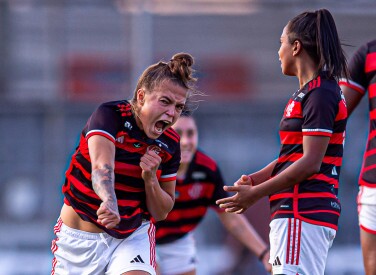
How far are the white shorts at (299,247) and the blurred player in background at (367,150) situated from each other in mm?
657

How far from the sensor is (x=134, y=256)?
4.00m

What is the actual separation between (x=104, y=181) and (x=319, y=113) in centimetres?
103

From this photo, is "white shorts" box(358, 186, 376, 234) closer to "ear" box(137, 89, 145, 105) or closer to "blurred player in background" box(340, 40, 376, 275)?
"blurred player in background" box(340, 40, 376, 275)

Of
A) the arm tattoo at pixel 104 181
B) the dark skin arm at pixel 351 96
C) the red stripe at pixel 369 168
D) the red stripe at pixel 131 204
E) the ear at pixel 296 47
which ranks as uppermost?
the ear at pixel 296 47

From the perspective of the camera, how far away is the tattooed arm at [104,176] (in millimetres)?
3445

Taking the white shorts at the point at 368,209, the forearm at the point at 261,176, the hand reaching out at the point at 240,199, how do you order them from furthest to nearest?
the white shorts at the point at 368,209 → the forearm at the point at 261,176 → the hand reaching out at the point at 240,199

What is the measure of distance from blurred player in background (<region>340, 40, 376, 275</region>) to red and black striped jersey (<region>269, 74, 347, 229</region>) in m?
0.57

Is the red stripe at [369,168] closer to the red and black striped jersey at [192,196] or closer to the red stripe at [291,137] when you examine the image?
the red stripe at [291,137]

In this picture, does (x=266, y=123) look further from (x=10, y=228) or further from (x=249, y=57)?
(x=249, y=57)

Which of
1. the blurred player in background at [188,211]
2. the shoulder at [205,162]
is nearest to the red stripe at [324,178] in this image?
the blurred player in background at [188,211]

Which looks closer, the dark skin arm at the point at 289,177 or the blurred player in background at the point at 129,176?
the dark skin arm at the point at 289,177

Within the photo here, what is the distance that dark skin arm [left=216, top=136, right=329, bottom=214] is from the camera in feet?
12.0

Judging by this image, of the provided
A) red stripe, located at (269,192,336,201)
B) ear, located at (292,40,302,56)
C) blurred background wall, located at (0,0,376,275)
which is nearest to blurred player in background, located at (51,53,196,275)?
ear, located at (292,40,302,56)

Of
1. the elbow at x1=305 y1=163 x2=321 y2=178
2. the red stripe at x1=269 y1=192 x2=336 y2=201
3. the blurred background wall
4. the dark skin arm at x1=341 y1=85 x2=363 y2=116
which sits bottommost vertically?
the blurred background wall
